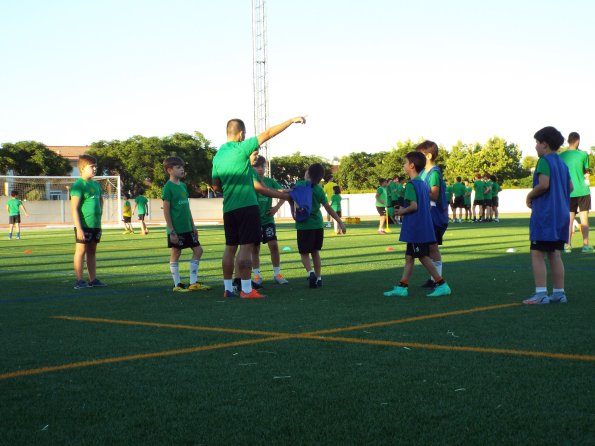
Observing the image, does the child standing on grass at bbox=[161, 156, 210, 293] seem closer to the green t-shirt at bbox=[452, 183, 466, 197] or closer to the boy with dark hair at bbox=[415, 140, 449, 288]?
the boy with dark hair at bbox=[415, 140, 449, 288]

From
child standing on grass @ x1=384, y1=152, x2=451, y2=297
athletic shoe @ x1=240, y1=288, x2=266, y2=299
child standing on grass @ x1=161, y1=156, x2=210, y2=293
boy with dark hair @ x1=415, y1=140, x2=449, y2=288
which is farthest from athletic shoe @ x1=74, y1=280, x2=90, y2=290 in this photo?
boy with dark hair @ x1=415, y1=140, x2=449, y2=288

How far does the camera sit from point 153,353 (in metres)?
5.37

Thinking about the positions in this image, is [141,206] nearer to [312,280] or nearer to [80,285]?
[80,285]

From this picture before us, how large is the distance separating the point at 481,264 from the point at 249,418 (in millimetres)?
9559

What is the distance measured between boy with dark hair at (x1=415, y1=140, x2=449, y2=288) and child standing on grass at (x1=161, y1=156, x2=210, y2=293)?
9.26ft

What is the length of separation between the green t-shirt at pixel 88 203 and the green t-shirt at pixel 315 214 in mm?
2749

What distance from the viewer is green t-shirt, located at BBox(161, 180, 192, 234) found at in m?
9.80

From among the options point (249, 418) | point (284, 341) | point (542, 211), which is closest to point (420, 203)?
point (542, 211)

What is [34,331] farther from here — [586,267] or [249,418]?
[586,267]

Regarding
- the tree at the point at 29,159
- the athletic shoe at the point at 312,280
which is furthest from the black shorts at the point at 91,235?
the tree at the point at 29,159

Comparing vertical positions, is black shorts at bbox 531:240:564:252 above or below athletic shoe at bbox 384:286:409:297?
above

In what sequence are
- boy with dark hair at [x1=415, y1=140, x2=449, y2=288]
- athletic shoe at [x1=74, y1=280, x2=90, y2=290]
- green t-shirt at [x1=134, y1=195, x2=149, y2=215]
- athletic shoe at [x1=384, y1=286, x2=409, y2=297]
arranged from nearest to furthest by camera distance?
athletic shoe at [x1=384, y1=286, x2=409, y2=297] < boy with dark hair at [x1=415, y1=140, x2=449, y2=288] < athletic shoe at [x1=74, y1=280, x2=90, y2=290] < green t-shirt at [x1=134, y1=195, x2=149, y2=215]

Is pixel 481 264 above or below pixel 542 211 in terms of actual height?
below

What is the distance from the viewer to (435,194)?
9.22 meters
